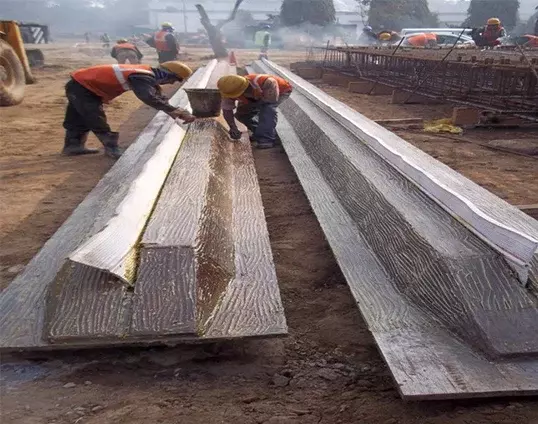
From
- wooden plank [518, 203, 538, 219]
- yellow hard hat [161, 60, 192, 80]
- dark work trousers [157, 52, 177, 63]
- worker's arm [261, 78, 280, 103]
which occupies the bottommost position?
wooden plank [518, 203, 538, 219]

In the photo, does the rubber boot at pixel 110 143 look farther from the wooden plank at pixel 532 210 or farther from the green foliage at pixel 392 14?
the green foliage at pixel 392 14

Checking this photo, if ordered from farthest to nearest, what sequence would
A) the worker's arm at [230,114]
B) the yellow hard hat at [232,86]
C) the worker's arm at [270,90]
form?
the worker's arm at [270,90] → the worker's arm at [230,114] → the yellow hard hat at [232,86]

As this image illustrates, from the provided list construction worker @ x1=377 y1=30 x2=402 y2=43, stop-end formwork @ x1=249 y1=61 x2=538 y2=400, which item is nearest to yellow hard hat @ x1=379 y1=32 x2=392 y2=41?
construction worker @ x1=377 y1=30 x2=402 y2=43

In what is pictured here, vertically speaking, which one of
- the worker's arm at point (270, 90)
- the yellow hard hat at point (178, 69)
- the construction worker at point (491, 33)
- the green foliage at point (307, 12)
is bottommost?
the worker's arm at point (270, 90)

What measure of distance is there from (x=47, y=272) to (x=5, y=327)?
55 cm

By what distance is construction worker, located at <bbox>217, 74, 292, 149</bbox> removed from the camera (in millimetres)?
5883

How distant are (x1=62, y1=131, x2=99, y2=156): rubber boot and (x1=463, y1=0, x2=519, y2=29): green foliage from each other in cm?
4008

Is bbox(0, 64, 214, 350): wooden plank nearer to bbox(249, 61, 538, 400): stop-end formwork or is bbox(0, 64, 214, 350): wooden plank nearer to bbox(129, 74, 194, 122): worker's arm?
bbox(129, 74, 194, 122): worker's arm

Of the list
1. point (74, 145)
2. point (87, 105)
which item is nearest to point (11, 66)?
point (74, 145)

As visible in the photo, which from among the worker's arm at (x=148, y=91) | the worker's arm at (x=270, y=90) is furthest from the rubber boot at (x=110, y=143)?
the worker's arm at (x=270, y=90)

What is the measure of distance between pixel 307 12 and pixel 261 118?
150ft

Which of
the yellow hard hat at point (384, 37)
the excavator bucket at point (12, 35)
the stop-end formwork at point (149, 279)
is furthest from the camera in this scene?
the yellow hard hat at point (384, 37)

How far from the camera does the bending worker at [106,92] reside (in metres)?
5.46

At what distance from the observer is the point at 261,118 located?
259 inches
